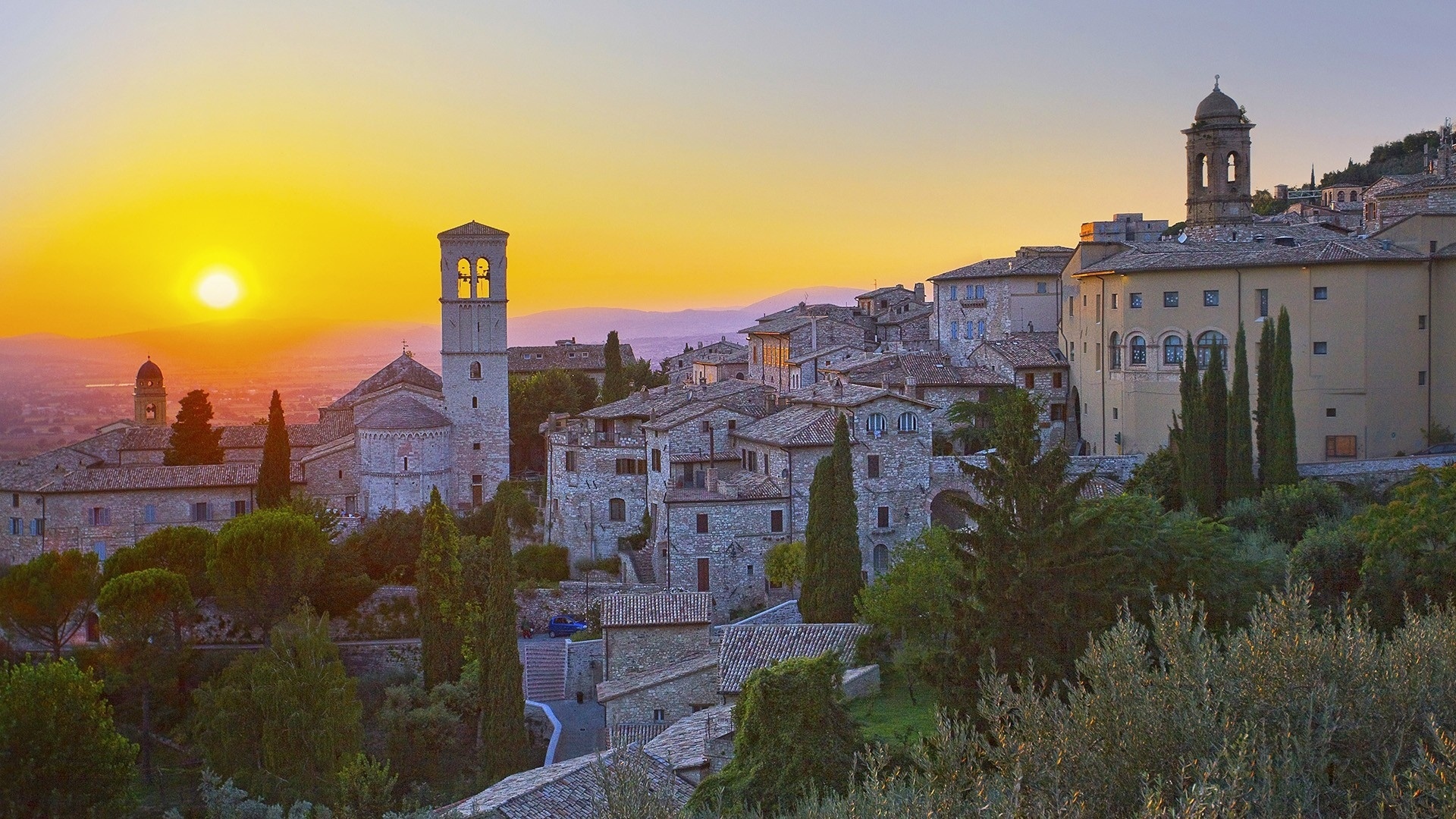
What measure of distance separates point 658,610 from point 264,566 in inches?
439

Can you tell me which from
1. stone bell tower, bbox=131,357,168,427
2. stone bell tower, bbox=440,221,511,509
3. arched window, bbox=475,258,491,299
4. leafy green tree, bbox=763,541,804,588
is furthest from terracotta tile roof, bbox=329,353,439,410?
leafy green tree, bbox=763,541,804,588

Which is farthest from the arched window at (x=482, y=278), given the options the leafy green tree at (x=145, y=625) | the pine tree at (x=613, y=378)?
the leafy green tree at (x=145, y=625)

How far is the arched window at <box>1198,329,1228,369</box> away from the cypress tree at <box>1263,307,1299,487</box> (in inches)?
178

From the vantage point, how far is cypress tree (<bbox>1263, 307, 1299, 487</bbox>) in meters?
33.5

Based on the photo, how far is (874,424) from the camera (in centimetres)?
3600

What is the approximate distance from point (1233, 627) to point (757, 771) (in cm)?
840

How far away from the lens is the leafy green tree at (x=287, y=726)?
2648 centimetres

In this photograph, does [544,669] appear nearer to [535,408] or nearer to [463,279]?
[463,279]

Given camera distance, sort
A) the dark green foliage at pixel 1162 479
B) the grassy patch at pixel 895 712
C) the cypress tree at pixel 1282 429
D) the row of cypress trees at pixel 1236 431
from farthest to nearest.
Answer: the dark green foliage at pixel 1162 479 < the cypress tree at pixel 1282 429 < the row of cypress trees at pixel 1236 431 < the grassy patch at pixel 895 712

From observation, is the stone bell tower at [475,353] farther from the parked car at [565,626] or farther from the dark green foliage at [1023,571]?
the dark green foliage at [1023,571]

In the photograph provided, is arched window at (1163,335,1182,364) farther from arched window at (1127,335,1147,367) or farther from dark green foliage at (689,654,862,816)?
A: dark green foliage at (689,654,862,816)

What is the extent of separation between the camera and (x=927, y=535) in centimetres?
2859

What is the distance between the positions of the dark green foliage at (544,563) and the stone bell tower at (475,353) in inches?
359

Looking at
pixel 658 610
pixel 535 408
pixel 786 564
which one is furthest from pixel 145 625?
pixel 535 408
